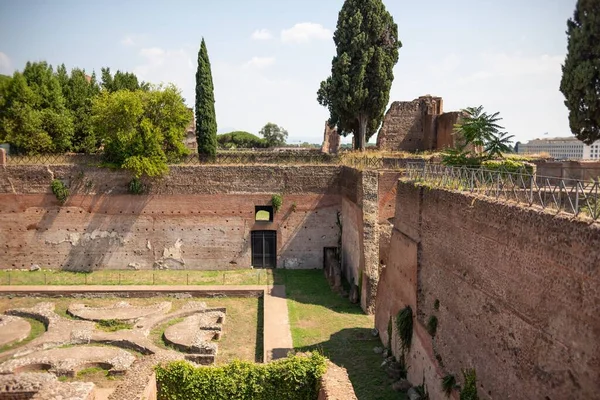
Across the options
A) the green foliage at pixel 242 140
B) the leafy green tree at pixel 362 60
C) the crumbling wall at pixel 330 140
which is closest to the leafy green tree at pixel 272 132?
the green foliage at pixel 242 140

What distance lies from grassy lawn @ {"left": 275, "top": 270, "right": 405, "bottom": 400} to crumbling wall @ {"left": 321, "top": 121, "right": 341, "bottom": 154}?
16821 mm

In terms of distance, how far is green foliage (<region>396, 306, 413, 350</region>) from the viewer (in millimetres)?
12812

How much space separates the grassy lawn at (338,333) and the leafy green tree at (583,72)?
11.9 metres

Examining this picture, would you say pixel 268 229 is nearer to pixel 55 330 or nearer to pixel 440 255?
pixel 55 330

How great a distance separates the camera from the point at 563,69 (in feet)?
68.7

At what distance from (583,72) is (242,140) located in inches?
1812

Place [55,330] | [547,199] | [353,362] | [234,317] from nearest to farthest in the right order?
[547,199]
[353,362]
[55,330]
[234,317]

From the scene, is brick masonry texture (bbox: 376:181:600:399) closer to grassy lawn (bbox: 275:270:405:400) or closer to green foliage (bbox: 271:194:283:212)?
grassy lawn (bbox: 275:270:405:400)

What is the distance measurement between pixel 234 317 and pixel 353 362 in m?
5.07

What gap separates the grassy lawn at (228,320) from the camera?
1448cm

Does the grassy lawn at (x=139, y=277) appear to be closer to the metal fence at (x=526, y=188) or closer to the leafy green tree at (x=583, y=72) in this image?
the metal fence at (x=526, y=188)

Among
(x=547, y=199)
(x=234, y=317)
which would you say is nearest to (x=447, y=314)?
(x=547, y=199)

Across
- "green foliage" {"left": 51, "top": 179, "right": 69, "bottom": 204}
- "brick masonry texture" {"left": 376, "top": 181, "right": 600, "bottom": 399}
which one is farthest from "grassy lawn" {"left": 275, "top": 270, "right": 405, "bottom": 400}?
"green foliage" {"left": 51, "top": 179, "right": 69, "bottom": 204}

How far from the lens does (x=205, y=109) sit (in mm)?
26547
